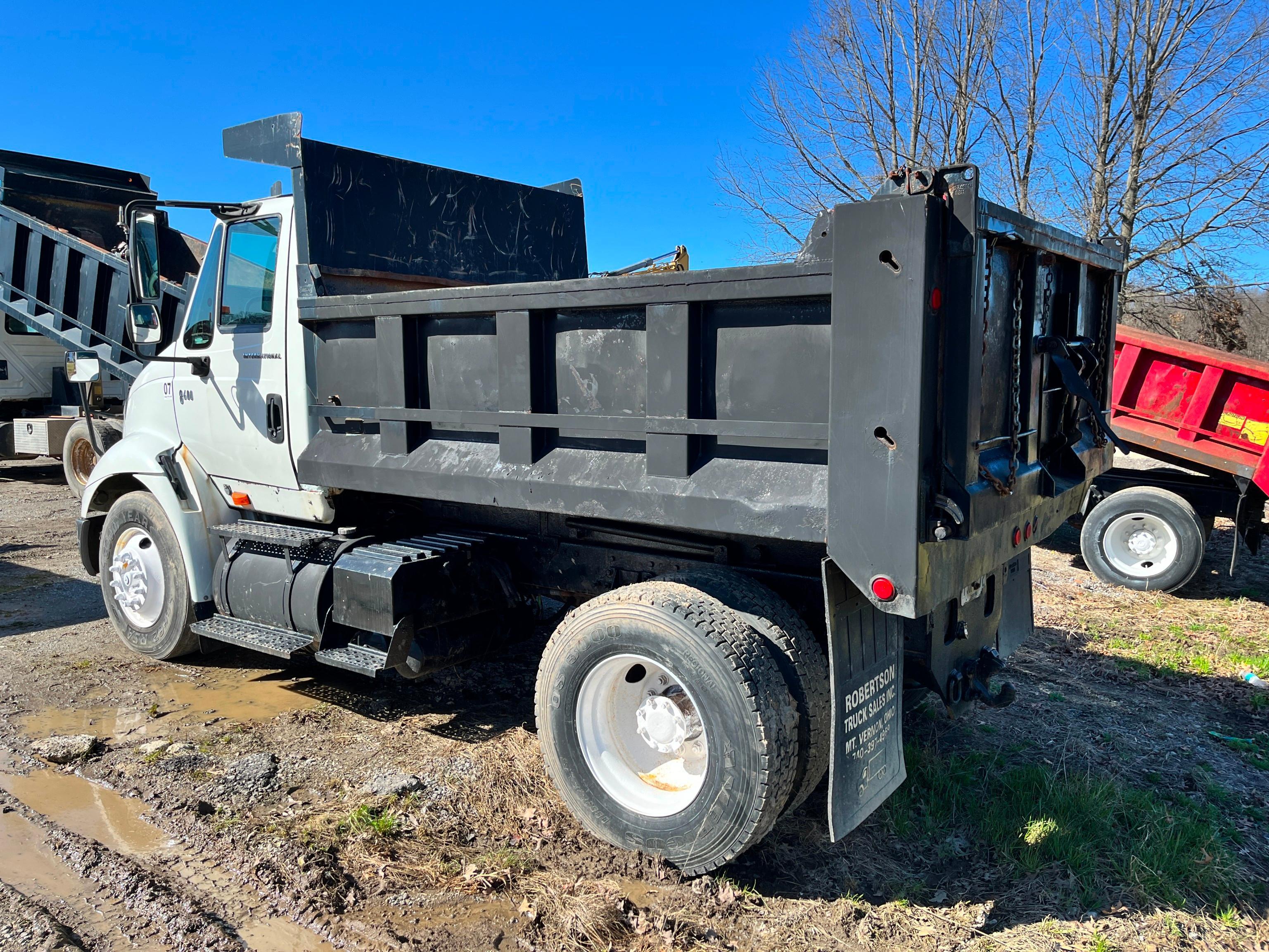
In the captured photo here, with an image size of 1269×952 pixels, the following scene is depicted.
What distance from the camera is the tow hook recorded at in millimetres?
3779

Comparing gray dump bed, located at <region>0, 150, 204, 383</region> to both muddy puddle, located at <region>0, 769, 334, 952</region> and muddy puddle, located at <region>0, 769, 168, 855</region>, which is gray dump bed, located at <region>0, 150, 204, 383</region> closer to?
muddy puddle, located at <region>0, 769, 168, 855</region>

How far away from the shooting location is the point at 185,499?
17.3ft

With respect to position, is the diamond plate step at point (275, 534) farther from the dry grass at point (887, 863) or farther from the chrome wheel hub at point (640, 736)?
the chrome wheel hub at point (640, 736)

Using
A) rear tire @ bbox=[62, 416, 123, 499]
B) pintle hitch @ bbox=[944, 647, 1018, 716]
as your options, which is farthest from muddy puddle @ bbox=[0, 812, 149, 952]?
rear tire @ bbox=[62, 416, 123, 499]

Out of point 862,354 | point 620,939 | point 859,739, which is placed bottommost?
point 620,939

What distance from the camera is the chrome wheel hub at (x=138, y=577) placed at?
543 cm

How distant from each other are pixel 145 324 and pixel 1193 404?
768cm

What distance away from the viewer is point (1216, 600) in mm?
7578

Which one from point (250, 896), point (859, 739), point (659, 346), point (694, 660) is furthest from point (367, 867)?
point (659, 346)

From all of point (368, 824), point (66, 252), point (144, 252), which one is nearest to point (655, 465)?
point (368, 824)

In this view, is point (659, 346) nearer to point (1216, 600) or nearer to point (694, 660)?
point (694, 660)

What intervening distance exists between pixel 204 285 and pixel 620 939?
13.3 ft

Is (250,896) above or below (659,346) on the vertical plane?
below

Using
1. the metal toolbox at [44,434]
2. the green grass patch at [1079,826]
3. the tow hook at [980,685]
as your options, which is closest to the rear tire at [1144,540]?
the green grass patch at [1079,826]
